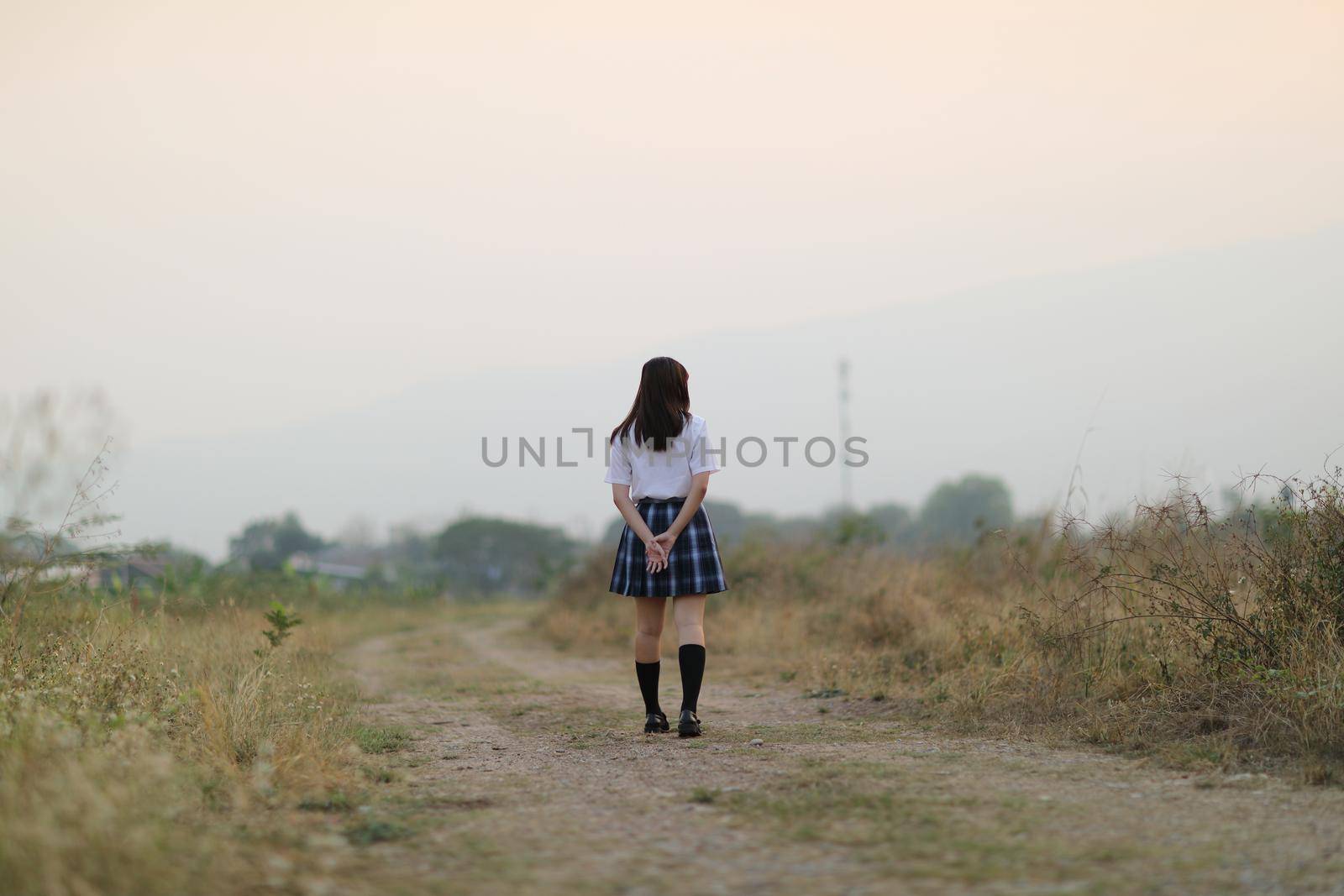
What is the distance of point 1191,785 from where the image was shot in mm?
3879

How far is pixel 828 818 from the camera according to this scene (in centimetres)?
336

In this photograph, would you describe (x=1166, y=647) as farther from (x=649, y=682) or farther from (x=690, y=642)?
(x=649, y=682)

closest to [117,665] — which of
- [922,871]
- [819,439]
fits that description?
[922,871]

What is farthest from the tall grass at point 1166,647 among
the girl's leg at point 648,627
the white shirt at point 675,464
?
the white shirt at point 675,464

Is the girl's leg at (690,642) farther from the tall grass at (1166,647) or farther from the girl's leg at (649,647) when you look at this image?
the tall grass at (1166,647)

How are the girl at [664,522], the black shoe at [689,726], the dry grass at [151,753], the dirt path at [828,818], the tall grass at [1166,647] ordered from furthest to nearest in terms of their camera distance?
the girl at [664,522] < the black shoe at [689,726] < the tall grass at [1166,647] < the dirt path at [828,818] < the dry grass at [151,753]

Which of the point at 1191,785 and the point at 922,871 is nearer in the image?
the point at 922,871

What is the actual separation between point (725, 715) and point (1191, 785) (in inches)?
121

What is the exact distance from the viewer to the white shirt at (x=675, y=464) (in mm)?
5598

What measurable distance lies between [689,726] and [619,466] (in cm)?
142

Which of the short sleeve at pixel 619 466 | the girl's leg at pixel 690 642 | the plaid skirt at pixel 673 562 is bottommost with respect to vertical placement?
the girl's leg at pixel 690 642

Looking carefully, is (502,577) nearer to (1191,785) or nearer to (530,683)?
(530,683)

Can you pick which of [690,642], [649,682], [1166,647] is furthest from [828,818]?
[1166,647]

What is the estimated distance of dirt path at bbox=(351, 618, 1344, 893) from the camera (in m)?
2.71
